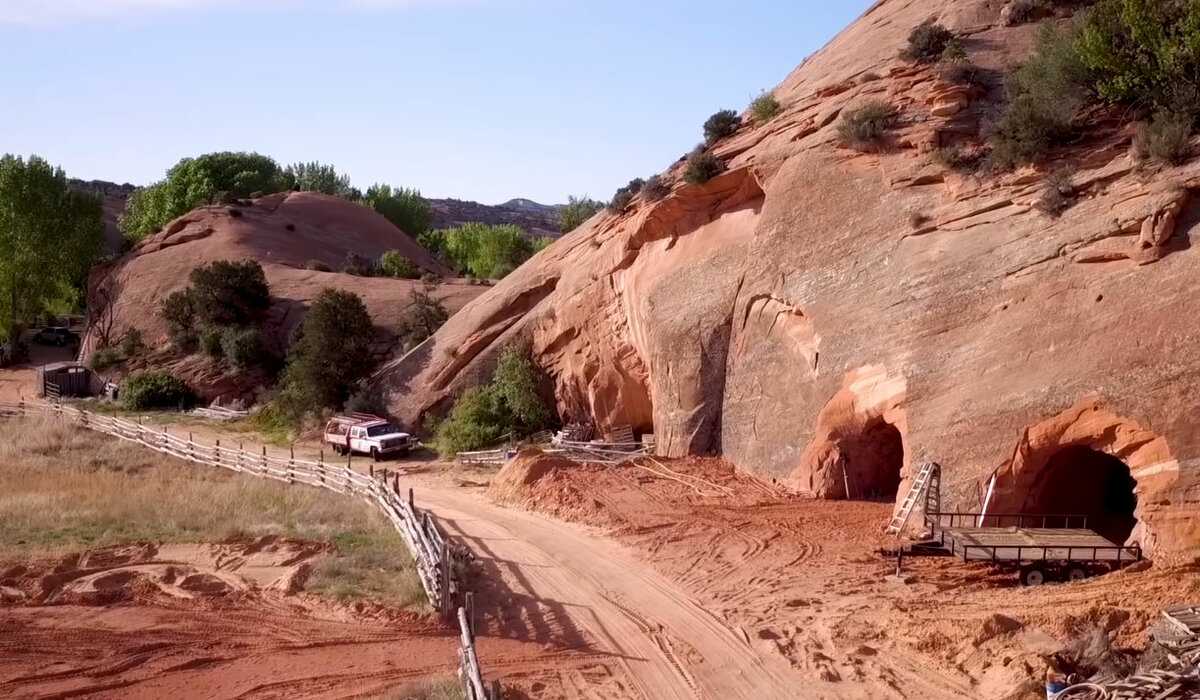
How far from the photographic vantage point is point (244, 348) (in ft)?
129

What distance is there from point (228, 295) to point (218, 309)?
2.39 ft

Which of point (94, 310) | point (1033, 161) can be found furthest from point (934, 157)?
point (94, 310)

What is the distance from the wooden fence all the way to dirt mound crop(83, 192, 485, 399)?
20.0 ft

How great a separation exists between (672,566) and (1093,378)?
24.8ft

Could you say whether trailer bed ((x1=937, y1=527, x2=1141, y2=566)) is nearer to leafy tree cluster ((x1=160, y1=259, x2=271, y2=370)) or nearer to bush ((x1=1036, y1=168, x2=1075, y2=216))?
bush ((x1=1036, y1=168, x2=1075, y2=216))

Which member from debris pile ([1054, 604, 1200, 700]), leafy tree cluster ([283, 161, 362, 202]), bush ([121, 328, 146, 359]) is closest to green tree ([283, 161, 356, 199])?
leafy tree cluster ([283, 161, 362, 202])

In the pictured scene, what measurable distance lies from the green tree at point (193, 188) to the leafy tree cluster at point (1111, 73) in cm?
5059

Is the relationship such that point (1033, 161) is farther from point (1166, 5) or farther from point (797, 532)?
point (797, 532)

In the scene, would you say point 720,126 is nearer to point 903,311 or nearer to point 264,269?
point 903,311

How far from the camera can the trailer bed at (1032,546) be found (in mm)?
14648

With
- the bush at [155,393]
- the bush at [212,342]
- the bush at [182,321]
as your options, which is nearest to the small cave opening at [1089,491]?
the bush at [155,393]

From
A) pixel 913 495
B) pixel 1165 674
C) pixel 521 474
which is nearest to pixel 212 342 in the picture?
pixel 521 474

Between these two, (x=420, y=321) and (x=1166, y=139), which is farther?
(x=420, y=321)

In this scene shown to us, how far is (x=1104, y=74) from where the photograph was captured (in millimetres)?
18750
